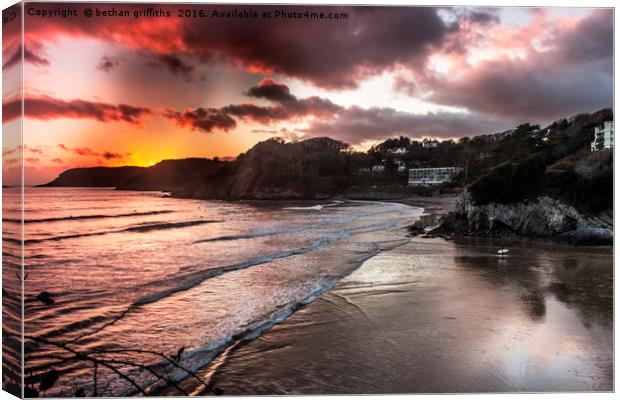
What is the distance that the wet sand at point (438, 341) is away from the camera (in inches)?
142

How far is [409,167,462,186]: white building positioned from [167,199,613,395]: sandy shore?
1.43m

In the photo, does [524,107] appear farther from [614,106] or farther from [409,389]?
[409,389]

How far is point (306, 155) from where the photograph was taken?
211 inches

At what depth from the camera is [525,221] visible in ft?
36.3

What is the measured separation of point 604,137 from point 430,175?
7.71 feet

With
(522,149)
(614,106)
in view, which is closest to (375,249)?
(522,149)

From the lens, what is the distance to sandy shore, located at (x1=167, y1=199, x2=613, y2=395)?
3613 millimetres

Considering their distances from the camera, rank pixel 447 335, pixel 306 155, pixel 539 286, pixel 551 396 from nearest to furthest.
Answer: pixel 551 396
pixel 447 335
pixel 306 155
pixel 539 286

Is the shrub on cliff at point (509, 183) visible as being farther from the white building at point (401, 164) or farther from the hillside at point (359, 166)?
the white building at point (401, 164)

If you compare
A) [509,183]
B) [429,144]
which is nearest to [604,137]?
[429,144]

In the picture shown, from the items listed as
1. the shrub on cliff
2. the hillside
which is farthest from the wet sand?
the shrub on cliff

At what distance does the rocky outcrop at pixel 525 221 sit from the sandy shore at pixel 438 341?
1.31 m

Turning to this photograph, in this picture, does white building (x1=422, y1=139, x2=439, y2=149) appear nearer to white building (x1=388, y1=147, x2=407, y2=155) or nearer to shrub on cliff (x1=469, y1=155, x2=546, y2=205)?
white building (x1=388, y1=147, x2=407, y2=155)

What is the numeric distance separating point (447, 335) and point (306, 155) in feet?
7.83
